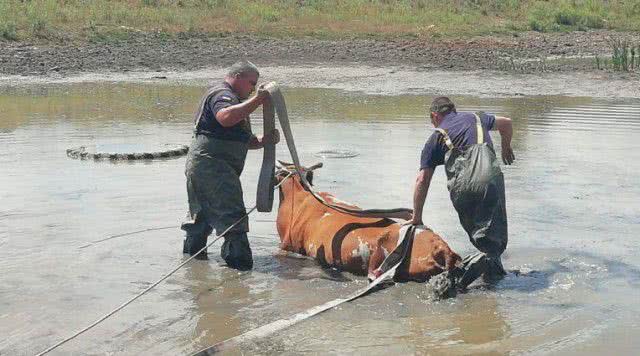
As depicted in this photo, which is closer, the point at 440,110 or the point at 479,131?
the point at 479,131

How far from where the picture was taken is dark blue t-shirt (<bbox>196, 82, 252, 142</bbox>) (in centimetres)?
827

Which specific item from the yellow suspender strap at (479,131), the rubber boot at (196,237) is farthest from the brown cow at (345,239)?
the yellow suspender strap at (479,131)

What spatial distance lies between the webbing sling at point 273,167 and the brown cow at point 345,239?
0.05 metres

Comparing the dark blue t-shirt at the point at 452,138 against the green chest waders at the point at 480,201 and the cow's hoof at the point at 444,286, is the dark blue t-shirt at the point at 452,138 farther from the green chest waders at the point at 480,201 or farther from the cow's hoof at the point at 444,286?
the cow's hoof at the point at 444,286

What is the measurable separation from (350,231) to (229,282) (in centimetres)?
101

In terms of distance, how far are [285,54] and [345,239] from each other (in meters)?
20.3

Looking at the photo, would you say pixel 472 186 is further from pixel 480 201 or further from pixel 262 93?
pixel 262 93

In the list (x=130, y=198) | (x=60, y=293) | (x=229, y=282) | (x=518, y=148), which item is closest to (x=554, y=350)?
(x=229, y=282)

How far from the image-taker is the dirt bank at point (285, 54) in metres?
26.1

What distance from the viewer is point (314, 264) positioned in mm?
8586

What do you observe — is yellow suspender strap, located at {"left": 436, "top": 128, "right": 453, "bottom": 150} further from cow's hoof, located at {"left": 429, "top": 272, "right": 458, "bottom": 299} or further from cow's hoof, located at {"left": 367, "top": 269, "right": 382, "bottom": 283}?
cow's hoof, located at {"left": 367, "top": 269, "right": 382, "bottom": 283}

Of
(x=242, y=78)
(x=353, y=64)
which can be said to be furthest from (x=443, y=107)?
(x=353, y=64)

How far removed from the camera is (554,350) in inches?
256

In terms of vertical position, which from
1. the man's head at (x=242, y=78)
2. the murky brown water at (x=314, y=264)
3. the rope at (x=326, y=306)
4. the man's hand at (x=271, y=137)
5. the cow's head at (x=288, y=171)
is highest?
the man's head at (x=242, y=78)
